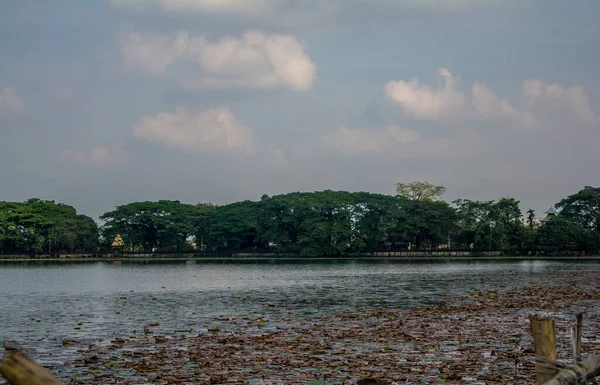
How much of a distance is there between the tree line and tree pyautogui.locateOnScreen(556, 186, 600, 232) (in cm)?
16

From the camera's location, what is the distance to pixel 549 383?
672cm

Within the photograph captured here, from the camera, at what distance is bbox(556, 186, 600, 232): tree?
107000 millimetres

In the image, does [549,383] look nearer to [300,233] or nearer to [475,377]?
[475,377]

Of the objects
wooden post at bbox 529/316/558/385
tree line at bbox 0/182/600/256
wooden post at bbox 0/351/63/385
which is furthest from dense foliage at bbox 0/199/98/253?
wooden post at bbox 0/351/63/385

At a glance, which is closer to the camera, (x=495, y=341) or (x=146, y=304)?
(x=495, y=341)

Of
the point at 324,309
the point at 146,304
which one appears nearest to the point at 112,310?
the point at 146,304

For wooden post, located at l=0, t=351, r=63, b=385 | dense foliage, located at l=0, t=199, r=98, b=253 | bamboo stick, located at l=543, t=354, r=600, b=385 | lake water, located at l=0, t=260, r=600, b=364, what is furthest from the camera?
dense foliage, located at l=0, t=199, r=98, b=253

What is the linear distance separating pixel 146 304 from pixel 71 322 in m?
7.52

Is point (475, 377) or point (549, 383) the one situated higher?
point (549, 383)

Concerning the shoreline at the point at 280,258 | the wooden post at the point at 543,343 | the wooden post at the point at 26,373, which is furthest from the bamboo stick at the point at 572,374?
the shoreline at the point at 280,258

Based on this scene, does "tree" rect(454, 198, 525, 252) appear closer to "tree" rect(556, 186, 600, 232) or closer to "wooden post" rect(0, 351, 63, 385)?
"tree" rect(556, 186, 600, 232)

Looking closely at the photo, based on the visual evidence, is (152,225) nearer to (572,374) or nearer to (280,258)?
(280,258)

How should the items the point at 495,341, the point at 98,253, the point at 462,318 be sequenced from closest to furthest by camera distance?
1. the point at 495,341
2. the point at 462,318
3. the point at 98,253

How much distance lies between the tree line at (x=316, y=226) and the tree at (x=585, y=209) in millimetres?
163
